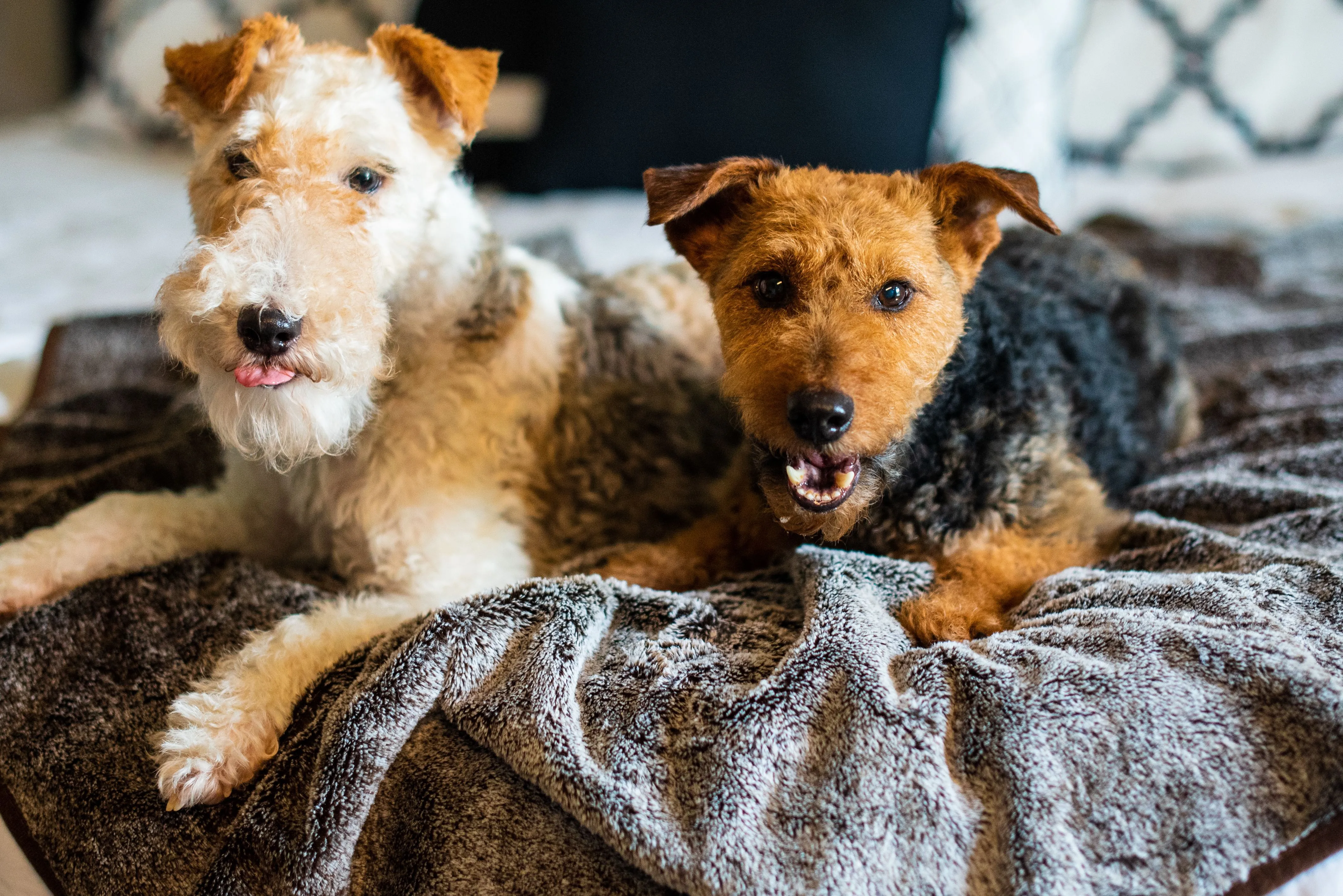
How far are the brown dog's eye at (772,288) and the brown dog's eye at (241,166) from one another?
40.5 inches

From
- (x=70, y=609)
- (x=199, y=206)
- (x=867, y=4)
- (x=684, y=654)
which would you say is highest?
(x=867, y=4)

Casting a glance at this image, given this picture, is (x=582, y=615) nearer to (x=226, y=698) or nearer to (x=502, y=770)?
(x=502, y=770)

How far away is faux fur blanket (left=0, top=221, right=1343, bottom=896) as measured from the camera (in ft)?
3.98

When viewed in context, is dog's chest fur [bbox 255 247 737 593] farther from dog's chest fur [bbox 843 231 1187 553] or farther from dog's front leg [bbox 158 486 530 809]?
dog's chest fur [bbox 843 231 1187 553]

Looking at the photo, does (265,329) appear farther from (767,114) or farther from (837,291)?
(767,114)

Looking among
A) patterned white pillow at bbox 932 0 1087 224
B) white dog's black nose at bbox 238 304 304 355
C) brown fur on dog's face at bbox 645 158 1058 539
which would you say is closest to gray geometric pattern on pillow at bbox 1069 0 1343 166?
patterned white pillow at bbox 932 0 1087 224

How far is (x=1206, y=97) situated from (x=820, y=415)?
381 cm

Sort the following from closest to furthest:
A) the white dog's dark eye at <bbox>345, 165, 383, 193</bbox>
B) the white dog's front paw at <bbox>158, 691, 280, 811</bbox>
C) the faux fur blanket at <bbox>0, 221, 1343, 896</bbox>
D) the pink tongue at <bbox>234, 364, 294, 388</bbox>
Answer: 1. the faux fur blanket at <bbox>0, 221, 1343, 896</bbox>
2. the white dog's front paw at <bbox>158, 691, 280, 811</bbox>
3. the pink tongue at <bbox>234, 364, 294, 388</bbox>
4. the white dog's dark eye at <bbox>345, 165, 383, 193</bbox>

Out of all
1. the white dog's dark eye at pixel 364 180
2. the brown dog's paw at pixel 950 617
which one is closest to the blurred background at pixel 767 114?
the white dog's dark eye at pixel 364 180

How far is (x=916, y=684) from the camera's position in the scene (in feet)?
4.54

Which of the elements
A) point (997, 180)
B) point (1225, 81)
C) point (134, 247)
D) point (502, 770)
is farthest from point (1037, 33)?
point (134, 247)

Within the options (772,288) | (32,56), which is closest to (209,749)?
(772,288)

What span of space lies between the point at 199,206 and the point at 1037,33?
10.4 ft

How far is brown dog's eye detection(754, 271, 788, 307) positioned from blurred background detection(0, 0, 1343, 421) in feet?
4.35
